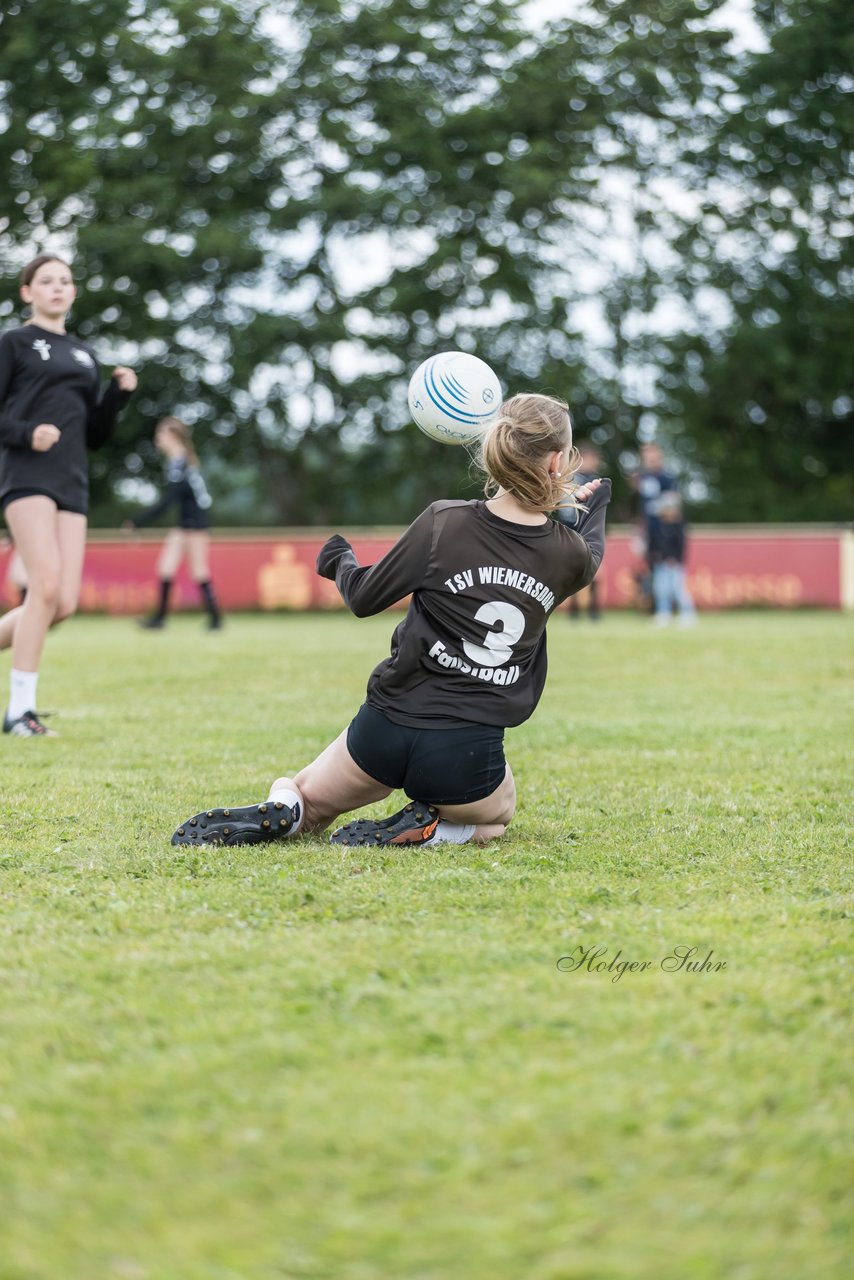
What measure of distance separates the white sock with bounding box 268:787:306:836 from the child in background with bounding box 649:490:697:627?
47.1ft

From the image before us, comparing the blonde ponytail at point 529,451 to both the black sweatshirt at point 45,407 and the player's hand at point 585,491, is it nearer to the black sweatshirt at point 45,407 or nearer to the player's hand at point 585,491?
the player's hand at point 585,491

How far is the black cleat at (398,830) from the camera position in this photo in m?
4.31

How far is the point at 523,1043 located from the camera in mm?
2520

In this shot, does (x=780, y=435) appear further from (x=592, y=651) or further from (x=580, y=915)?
(x=580, y=915)

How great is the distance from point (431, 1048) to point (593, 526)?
2349mm

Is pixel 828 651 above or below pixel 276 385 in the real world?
above

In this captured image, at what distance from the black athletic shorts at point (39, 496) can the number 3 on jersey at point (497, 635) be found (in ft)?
10.5

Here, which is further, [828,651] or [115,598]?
[115,598]

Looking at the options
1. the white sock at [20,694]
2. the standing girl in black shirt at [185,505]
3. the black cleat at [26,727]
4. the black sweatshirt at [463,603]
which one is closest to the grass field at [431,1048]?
the black sweatshirt at [463,603]

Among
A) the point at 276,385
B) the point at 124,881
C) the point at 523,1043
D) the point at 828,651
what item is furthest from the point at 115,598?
the point at 523,1043

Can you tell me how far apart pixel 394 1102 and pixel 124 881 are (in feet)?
5.64

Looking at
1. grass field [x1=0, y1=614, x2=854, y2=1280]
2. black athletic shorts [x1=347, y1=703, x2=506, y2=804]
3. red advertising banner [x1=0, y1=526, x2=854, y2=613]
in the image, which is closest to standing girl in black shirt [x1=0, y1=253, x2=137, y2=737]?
grass field [x1=0, y1=614, x2=854, y2=1280]

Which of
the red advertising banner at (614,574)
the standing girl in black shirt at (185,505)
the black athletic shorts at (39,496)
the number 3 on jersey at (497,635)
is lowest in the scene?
the red advertising banner at (614,574)

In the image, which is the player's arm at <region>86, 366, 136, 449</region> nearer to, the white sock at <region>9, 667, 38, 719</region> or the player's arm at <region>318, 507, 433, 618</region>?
the white sock at <region>9, 667, 38, 719</region>
